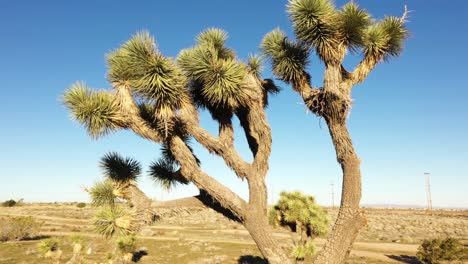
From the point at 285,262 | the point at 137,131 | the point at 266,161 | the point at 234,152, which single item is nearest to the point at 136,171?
the point at 137,131

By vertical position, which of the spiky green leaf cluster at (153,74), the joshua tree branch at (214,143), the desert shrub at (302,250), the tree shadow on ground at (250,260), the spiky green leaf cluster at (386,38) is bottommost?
the tree shadow on ground at (250,260)

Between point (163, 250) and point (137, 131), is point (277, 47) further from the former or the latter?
point (163, 250)

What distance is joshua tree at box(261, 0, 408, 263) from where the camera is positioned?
8.58 meters

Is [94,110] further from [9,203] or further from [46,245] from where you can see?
[9,203]

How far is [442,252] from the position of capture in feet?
50.0

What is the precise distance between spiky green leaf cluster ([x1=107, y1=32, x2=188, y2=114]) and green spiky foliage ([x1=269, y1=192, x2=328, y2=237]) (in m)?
5.66

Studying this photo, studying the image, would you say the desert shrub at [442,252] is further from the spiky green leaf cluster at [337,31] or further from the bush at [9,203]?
the bush at [9,203]

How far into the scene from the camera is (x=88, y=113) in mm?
8961

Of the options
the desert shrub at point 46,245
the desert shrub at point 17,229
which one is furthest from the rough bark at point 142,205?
the desert shrub at point 17,229

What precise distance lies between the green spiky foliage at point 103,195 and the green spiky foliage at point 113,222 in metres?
0.59

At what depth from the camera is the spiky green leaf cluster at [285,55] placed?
31.3 feet

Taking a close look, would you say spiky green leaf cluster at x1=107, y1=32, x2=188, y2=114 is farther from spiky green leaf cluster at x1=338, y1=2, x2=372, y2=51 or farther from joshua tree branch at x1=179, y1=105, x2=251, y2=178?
spiky green leaf cluster at x1=338, y1=2, x2=372, y2=51

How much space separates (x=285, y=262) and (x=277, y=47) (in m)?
5.63

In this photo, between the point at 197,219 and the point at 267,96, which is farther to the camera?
the point at 197,219
